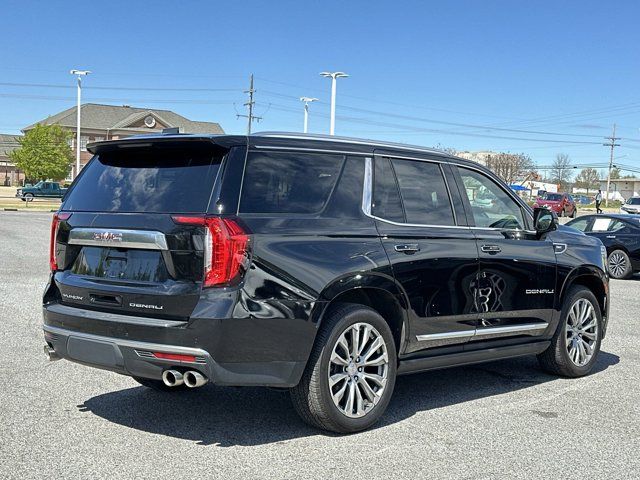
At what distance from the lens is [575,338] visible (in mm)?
6891

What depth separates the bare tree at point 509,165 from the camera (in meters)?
100

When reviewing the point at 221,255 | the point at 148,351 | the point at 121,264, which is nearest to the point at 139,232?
the point at 121,264

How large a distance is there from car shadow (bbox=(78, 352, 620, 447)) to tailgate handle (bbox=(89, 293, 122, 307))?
922mm

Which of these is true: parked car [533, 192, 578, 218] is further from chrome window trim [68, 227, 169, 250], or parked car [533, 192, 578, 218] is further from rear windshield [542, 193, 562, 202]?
chrome window trim [68, 227, 169, 250]

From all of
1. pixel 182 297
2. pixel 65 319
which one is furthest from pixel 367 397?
pixel 65 319

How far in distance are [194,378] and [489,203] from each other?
3043 millimetres

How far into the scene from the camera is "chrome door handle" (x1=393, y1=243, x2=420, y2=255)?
523cm

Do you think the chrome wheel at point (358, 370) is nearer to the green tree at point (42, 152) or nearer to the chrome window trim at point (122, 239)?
the chrome window trim at point (122, 239)

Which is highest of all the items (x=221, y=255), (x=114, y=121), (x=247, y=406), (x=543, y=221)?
(x=114, y=121)

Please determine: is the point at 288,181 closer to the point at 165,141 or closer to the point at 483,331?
the point at 165,141

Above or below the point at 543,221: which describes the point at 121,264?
below

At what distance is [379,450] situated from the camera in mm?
4664

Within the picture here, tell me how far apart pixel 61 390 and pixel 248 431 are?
1.81 m

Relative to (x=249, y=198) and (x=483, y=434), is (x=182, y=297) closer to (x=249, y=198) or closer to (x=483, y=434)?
(x=249, y=198)
